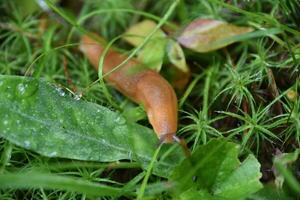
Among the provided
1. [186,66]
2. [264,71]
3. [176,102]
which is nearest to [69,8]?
[186,66]

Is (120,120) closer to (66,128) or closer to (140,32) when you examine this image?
(66,128)

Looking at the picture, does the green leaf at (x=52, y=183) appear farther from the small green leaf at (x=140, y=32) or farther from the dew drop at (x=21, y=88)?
the small green leaf at (x=140, y=32)

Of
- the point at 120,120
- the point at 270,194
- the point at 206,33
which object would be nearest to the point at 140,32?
the point at 206,33

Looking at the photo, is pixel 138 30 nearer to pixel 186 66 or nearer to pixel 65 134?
pixel 186 66

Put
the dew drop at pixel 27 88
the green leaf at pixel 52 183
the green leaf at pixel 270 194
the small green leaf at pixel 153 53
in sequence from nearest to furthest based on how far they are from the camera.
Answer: the green leaf at pixel 52 183 → the green leaf at pixel 270 194 → the dew drop at pixel 27 88 → the small green leaf at pixel 153 53

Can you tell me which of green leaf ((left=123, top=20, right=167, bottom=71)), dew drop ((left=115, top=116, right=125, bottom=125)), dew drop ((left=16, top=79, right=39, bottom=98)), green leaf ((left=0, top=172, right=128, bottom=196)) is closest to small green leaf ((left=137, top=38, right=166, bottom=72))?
green leaf ((left=123, top=20, right=167, bottom=71))

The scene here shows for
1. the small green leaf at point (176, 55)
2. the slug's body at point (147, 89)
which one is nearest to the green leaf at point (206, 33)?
the small green leaf at point (176, 55)
